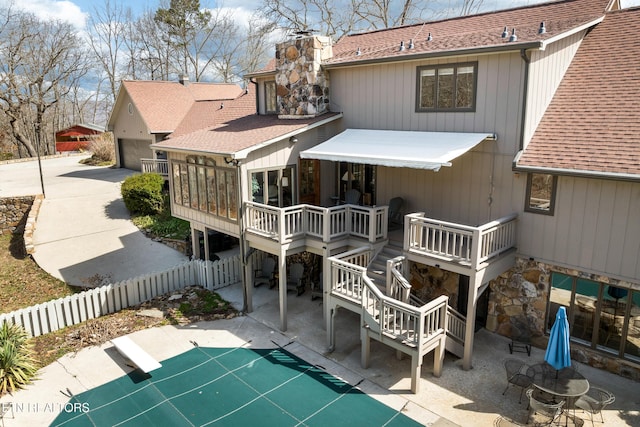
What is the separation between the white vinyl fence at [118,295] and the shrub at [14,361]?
3.39 feet

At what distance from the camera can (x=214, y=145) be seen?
14.4m

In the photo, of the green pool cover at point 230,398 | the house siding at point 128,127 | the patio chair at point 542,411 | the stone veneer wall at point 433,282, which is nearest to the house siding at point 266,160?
the stone veneer wall at point 433,282

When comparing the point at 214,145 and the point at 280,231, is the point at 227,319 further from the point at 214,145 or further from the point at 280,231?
the point at 214,145

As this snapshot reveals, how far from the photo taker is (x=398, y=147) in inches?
481

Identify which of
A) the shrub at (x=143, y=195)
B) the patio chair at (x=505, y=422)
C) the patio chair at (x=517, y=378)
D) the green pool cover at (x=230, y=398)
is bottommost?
the green pool cover at (x=230, y=398)

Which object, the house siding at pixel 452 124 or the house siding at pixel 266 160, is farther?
the house siding at pixel 266 160

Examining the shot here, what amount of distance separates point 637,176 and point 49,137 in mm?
66744

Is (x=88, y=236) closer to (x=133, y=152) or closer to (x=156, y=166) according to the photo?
(x=156, y=166)

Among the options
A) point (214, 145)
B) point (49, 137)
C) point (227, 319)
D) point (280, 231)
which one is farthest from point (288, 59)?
point (49, 137)

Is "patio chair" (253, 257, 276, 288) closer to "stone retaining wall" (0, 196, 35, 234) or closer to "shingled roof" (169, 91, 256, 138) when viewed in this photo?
"shingled roof" (169, 91, 256, 138)

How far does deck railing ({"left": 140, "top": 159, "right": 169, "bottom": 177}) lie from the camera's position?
2466 cm

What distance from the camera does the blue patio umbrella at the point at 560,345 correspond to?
864cm

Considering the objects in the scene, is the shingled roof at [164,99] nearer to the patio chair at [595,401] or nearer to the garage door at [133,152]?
A: the garage door at [133,152]

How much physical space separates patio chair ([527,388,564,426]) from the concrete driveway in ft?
44.5
